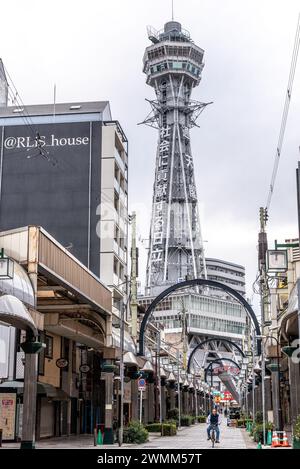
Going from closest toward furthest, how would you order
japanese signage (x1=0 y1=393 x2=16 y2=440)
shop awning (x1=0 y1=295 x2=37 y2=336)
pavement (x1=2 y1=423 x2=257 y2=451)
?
shop awning (x1=0 y1=295 x2=37 y2=336) < pavement (x1=2 y1=423 x2=257 y2=451) < japanese signage (x1=0 y1=393 x2=16 y2=440)

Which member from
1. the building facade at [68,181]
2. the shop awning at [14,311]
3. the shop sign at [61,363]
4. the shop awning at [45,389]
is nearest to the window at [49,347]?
the shop sign at [61,363]

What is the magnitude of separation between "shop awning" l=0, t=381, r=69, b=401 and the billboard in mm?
28981

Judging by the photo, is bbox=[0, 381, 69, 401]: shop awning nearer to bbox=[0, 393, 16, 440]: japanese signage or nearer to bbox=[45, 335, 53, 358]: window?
bbox=[0, 393, 16, 440]: japanese signage

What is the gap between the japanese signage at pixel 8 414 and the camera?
36031 millimetres

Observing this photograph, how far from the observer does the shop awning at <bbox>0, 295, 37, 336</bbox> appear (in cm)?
2048

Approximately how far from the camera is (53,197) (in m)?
73.4

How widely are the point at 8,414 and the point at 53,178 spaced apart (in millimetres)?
40526

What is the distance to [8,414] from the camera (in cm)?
3659

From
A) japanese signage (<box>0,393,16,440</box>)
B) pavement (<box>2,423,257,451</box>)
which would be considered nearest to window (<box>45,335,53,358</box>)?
pavement (<box>2,423,257,451</box>)

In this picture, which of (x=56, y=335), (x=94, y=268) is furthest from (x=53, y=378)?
(x=94, y=268)

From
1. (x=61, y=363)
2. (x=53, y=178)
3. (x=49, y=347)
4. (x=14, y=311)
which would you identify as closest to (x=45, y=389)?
(x=61, y=363)

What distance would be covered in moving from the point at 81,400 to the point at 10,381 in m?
15.3
